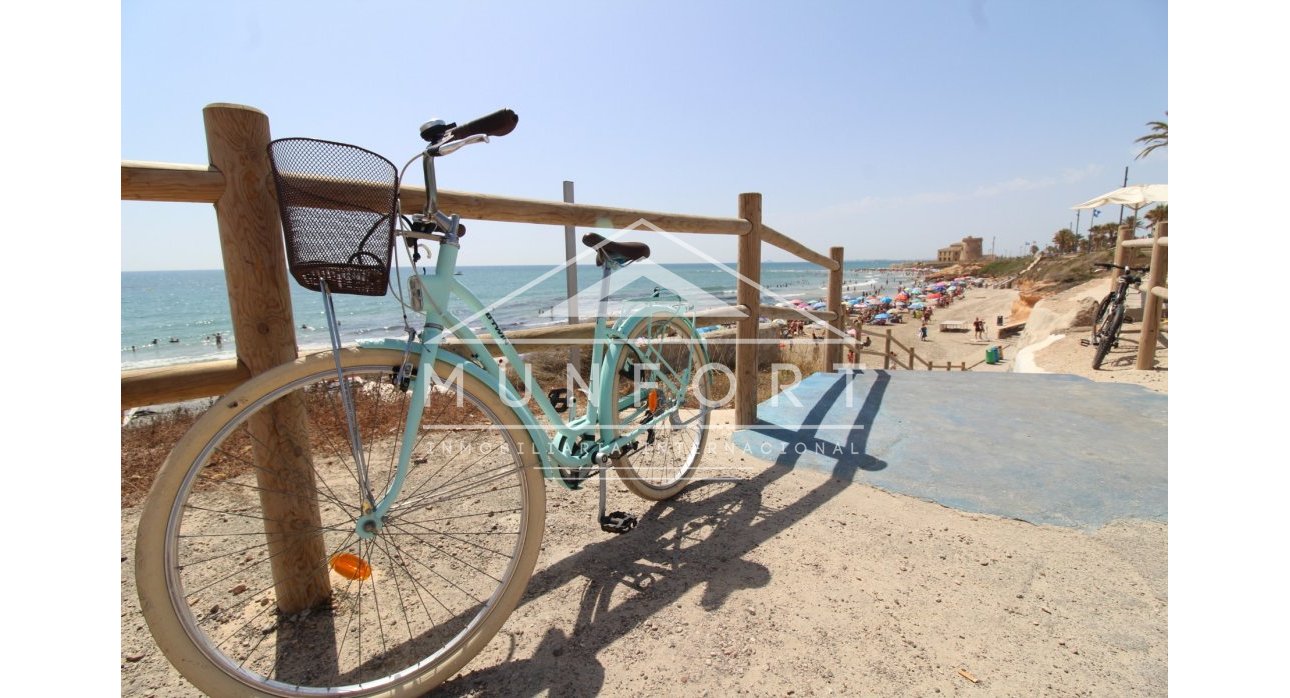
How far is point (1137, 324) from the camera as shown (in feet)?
32.0

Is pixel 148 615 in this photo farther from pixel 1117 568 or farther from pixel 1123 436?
pixel 1123 436

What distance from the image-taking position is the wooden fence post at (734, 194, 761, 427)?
134 inches

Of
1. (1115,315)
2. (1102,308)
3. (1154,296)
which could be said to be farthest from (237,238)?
(1102,308)

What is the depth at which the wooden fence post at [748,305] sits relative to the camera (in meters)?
3.42

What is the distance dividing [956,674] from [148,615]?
79.0 inches

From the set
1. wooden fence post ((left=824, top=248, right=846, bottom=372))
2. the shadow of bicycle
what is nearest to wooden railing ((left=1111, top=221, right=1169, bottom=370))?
wooden fence post ((left=824, top=248, right=846, bottom=372))

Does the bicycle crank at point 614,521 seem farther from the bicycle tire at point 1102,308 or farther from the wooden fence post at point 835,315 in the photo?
the bicycle tire at point 1102,308

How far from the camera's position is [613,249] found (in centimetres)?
226

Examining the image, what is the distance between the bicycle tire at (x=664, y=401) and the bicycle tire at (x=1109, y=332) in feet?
21.3

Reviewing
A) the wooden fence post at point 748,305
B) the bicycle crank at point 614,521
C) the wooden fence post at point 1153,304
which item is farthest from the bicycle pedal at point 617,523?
the wooden fence post at point 1153,304

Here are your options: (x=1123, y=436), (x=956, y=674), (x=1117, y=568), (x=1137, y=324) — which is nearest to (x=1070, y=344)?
(x=1137, y=324)

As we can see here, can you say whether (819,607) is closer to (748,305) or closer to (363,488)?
(363,488)

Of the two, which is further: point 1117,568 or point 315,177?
point 1117,568

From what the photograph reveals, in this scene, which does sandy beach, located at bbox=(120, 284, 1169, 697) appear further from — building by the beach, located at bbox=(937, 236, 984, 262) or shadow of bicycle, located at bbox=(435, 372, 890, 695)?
building by the beach, located at bbox=(937, 236, 984, 262)
